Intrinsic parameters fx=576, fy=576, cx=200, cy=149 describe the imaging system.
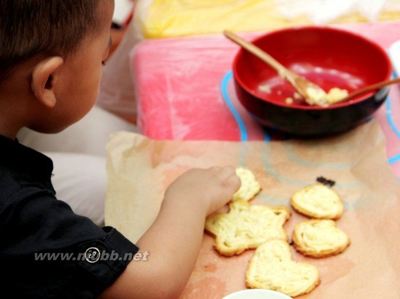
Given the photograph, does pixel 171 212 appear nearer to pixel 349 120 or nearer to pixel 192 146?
pixel 192 146

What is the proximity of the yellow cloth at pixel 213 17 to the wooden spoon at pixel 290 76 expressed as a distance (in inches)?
10.6

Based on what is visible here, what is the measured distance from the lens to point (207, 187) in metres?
1.03

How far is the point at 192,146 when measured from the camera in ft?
3.84

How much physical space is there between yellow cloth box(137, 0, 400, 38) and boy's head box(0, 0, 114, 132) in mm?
667

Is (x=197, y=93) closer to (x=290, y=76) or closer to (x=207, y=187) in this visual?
(x=290, y=76)

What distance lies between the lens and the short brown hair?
719mm

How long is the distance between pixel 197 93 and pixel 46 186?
0.51 m

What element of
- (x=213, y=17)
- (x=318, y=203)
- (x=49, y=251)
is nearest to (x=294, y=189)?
(x=318, y=203)

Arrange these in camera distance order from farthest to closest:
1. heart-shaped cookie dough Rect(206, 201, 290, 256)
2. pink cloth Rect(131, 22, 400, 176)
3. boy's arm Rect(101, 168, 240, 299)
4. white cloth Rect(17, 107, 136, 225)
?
white cloth Rect(17, 107, 136, 225) → pink cloth Rect(131, 22, 400, 176) → heart-shaped cookie dough Rect(206, 201, 290, 256) → boy's arm Rect(101, 168, 240, 299)

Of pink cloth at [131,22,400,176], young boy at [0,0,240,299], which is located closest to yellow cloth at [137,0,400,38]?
pink cloth at [131,22,400,176]

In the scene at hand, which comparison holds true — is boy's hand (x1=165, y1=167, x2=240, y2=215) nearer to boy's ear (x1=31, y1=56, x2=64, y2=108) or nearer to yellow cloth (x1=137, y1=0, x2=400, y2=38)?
boy's ear (x1=31, y1=56, x2=64, y2=108)

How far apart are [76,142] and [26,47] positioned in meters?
0.84

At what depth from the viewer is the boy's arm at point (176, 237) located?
84 cm

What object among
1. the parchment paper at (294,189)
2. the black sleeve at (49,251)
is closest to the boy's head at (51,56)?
the black sleeve at (49,251)
